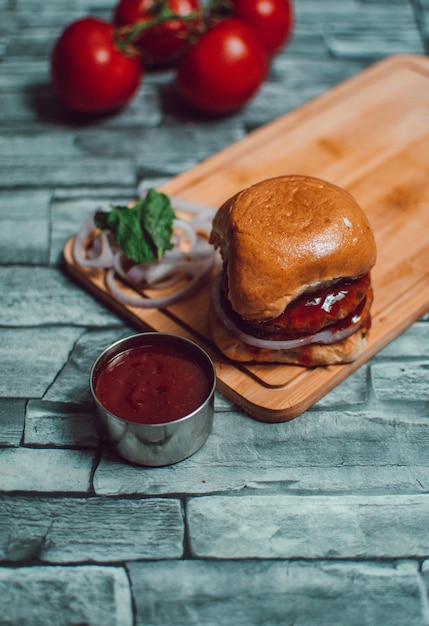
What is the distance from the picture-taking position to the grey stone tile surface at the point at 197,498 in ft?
9.06

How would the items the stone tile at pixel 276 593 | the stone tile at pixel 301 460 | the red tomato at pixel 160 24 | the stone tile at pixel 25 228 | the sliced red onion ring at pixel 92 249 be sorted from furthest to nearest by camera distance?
the red tomato at pixel 160 24 → the stone tile at pixel 25 228 → the sliced red onion ring at pixel 92 249 → the stone tile at pixel 301 460 → the stone tile at pixel 276 593

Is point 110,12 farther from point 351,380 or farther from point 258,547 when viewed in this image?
point 258,547

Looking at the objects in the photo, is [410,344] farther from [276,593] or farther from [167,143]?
[167,143]

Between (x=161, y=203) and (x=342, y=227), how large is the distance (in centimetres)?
101

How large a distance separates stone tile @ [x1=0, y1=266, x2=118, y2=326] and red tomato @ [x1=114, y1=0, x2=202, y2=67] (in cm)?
203

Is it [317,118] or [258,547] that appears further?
[317,118]

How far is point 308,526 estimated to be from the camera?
9.79 feet

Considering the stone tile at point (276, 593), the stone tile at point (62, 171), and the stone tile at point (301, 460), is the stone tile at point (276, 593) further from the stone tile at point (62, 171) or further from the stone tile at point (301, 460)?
the stone tile at point (62, 171)

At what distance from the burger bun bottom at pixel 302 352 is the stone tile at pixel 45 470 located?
0.78 meters

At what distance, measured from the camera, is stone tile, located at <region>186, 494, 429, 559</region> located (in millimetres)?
2904

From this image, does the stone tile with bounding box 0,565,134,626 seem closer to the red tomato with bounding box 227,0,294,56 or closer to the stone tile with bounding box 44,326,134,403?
the stone tile with bounding box 44,326,134,403

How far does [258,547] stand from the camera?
9.55ft

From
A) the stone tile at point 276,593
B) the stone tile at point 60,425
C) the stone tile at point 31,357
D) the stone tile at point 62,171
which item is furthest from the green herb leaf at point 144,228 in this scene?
the stone tile at point 276,593

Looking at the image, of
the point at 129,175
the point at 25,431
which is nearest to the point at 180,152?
the point at 129,175
